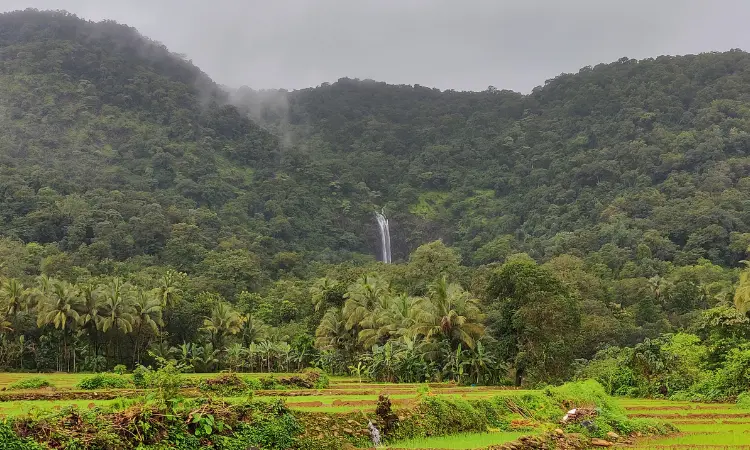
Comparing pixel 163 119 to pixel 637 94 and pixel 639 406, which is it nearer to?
pixel 637 94

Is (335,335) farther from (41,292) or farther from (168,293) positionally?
(41,292)

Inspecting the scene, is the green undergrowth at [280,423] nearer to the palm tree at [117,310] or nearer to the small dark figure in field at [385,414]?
the small dark figure in field at [385,414]

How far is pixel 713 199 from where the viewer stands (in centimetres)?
8588

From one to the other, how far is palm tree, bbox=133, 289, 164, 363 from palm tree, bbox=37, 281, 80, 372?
4399 mm

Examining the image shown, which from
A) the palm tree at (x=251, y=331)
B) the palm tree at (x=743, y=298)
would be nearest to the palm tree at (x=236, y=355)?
the palm tree at (x=251, y=331)

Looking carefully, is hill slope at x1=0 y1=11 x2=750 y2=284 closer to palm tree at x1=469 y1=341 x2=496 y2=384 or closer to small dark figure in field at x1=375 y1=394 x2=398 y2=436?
palm tree at x1=469 y1=341 x2=496 y2=384

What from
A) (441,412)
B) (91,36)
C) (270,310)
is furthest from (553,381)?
(91,36)

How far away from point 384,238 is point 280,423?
349ft

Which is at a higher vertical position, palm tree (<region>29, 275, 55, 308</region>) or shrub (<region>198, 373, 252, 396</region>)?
palm tree (<region>29, 275, 55, 308</region>)

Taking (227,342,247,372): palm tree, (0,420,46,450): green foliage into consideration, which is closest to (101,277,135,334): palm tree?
(227,342,247,372): palm tree

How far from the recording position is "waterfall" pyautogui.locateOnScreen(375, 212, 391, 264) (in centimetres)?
11788

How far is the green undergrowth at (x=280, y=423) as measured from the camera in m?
11.1

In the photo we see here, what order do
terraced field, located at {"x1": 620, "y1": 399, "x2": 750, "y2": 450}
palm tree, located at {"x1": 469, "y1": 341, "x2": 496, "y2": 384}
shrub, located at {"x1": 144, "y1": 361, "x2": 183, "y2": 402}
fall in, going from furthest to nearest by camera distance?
palm tree, located at {"x1": 469, "y1": 341, "x2": 496, "y2": 384}, terraced field, located at {"x1": 620, "y1": 399, "x2": 750, "y2": 450}, shrub, located at {"x1": 144, "y1": 361, "x2": 183, "y2": 402}

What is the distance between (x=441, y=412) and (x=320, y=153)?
468 feet
